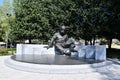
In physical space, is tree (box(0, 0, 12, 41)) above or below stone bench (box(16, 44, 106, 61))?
above

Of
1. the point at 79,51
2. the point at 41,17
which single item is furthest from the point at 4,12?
the point at 79,51

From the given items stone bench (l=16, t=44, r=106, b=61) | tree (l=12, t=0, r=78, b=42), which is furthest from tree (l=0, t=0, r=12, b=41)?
stone bench (l=16, t=44, r=106, b=61)

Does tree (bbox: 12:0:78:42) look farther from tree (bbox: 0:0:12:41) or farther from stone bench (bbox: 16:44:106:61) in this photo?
stone bench (bbox: 16:44:106:61)

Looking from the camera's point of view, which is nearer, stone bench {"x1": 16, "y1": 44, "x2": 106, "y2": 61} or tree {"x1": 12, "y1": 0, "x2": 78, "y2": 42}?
stone bench {"x1": 16, "y1": 44, "x2": 106, "y2": 61}

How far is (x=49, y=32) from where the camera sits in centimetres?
2400

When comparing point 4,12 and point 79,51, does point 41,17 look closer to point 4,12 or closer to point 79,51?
point 79,51

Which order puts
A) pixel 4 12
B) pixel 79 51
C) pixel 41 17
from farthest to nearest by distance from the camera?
1. pixel 4 12
2. pixel 41 17
3. pixel 79 51

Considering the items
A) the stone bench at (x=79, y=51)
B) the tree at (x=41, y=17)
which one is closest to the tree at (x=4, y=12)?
the tree at (x=41, y=17)

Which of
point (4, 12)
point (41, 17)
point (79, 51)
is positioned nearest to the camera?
point (79, 51)

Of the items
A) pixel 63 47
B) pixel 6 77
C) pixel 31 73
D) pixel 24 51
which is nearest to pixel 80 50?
pixel 63 47

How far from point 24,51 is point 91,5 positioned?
11.0 metres

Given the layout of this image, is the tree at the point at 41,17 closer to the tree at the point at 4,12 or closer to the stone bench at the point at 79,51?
the tree at the point at 4,12

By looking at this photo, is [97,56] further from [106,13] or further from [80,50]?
[106,13]

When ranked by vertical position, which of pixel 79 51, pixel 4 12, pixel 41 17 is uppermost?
pixel 4 12
